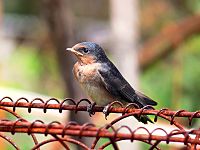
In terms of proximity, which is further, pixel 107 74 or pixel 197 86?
pixel 197 86

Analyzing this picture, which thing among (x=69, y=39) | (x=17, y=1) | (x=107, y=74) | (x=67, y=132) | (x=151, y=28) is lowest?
(x=67, y=132)

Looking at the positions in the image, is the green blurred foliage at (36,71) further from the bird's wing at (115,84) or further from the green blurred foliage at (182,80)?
→ the bird's wing at (115,84)

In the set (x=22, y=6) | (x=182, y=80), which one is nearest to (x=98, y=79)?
(x=182, y=80)

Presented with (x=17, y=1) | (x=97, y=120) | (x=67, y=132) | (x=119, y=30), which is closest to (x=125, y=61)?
(x=119, y=30)

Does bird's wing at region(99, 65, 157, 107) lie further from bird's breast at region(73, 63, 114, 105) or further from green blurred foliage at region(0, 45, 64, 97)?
green blurred foliage at region(0, 45, 64, 97)

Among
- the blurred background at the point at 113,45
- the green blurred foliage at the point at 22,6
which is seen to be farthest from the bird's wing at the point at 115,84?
the green blurred foliage at the point at 22,6

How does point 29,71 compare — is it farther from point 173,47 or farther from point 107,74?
point 107,74
